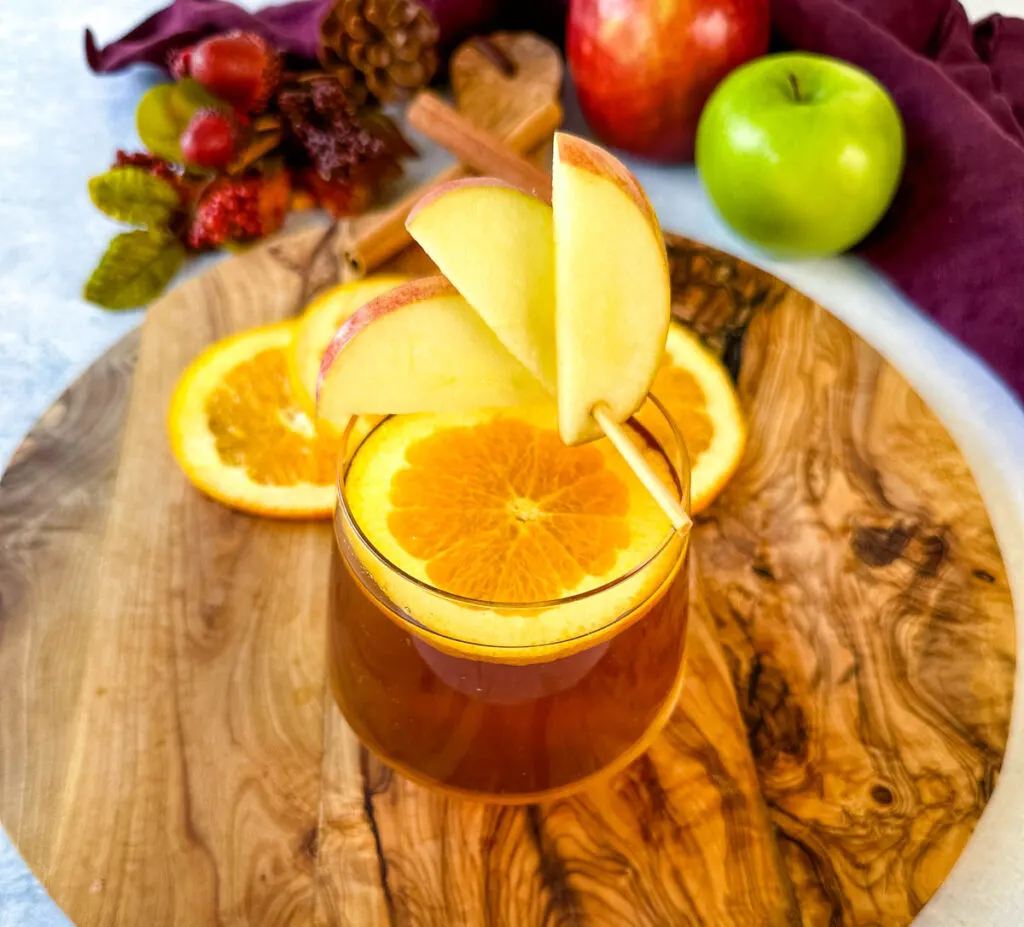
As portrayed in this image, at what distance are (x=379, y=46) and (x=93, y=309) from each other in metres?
0.48

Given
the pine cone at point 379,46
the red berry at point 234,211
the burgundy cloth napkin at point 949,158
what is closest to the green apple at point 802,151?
the burgundy cloth napkin at point 949,158

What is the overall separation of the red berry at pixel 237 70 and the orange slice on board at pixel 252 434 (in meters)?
0.40

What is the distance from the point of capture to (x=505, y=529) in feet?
2.05

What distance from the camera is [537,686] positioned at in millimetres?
620

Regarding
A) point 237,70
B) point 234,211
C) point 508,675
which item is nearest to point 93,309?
point 234,211

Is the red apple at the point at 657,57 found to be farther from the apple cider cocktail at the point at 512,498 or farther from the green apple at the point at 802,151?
the apple cider cocktail at the point at 512,498

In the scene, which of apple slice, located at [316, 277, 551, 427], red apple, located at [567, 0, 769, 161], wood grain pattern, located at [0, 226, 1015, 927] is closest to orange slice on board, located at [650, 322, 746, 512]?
wood grain pattern, located at [0, 226, 1015, 927]

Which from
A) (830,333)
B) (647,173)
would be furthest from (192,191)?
(830,333)

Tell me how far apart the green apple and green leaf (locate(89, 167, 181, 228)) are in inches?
23.8

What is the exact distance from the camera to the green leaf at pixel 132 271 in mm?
1175

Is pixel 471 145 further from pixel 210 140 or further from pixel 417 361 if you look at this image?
pixel 417 361

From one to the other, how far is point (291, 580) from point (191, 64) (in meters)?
0.72

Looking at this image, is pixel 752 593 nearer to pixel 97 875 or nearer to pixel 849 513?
pixel 849 513

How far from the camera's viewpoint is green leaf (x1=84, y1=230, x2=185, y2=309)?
1.17m
